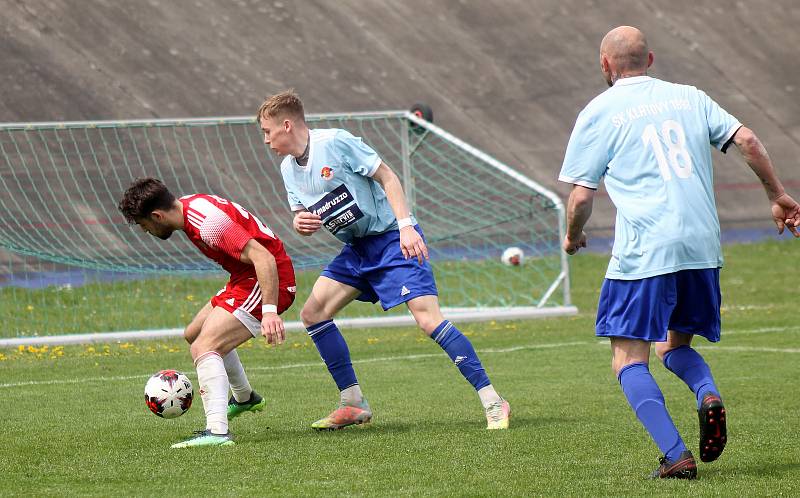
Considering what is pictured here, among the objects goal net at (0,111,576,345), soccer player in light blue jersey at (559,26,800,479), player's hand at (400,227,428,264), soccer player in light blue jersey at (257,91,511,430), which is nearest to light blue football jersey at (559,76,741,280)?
soccer player in light blue jersey at (559,26,800,479)

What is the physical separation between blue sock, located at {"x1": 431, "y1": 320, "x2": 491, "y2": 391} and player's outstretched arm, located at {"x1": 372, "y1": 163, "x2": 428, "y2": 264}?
45 centimetres

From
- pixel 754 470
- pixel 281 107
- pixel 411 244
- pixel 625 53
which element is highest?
pixel 281 107

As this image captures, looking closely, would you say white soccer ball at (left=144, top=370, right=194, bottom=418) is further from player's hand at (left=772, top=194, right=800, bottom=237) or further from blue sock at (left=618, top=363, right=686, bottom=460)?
player's hand at (left=772, top=194, right=800, bottom=237)

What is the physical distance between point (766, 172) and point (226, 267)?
2888 millimetres

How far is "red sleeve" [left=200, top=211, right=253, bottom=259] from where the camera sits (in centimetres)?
630

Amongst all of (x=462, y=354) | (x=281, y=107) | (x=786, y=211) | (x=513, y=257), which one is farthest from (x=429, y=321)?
(x=513, y=257)

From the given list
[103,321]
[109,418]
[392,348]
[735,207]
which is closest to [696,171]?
[109,418]

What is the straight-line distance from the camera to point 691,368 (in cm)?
536

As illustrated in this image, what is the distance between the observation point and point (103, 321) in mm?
13492

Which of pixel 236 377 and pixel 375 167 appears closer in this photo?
pixel 375 167

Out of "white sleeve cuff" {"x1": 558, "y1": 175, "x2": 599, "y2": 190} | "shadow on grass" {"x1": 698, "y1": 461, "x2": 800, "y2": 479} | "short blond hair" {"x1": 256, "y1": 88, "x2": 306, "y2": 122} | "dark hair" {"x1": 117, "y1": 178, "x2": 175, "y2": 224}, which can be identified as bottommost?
"shadow on grass" {"x1": 698, "y1": 461, "x2": 800, "y2": 479}

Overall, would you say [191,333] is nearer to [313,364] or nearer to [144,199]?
[144,199]

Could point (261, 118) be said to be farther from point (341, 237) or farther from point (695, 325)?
point (695, 325)

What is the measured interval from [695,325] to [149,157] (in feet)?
43.8
